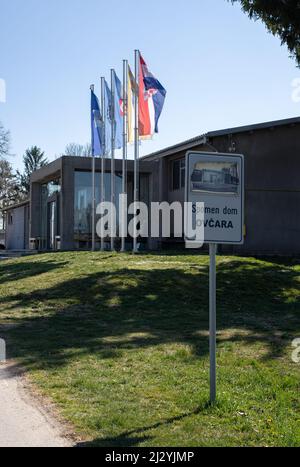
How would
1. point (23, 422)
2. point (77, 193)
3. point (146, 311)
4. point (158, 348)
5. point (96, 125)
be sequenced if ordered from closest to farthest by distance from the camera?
point (23, 422)
point (158, 348)
point (146, 311)
point (96, 125)
point (77, 193)

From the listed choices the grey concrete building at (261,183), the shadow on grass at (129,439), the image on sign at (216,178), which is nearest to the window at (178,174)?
the grey concrete building at (261,183)

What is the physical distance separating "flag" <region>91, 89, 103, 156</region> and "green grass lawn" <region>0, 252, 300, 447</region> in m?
10.7

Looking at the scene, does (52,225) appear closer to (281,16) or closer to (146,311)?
(281,16)

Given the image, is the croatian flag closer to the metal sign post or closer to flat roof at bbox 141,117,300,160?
flat roof at bbox 141,117,300,160

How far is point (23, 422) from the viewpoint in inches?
223

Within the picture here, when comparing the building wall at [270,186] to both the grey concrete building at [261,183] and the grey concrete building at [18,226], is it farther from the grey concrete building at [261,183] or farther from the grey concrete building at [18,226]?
the grey concrete building at [18,226]

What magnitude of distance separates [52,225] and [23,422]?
28.7m

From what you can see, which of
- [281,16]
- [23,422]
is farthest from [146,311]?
[281,16]

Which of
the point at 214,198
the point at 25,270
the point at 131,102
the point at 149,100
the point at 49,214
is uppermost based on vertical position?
the point at 131,102

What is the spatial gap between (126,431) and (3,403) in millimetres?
1586

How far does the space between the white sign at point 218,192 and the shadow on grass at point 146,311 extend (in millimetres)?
2922

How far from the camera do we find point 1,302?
45.6 ft

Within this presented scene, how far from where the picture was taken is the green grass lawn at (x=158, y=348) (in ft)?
18.6
